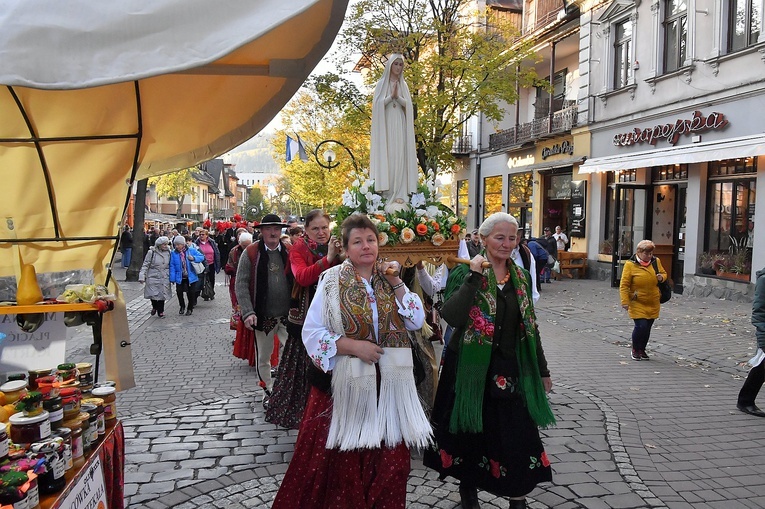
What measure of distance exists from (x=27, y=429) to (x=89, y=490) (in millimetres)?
461

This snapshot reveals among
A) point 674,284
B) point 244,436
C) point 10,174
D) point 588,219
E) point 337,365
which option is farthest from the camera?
point 588,219

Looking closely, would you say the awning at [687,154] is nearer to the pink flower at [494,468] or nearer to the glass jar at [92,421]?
the pink flower at [494,468]

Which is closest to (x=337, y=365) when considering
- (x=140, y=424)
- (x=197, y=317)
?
(x=140, y=424)

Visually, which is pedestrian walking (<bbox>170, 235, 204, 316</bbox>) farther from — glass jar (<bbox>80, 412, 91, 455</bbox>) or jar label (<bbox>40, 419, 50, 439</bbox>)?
jar label (<bbox>40, 419, 50, 439</bbox>)

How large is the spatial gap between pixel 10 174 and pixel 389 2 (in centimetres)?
1858

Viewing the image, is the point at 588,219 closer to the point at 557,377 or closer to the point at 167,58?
the point at 557,377

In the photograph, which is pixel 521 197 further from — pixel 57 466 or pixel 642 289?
pixel 57 466

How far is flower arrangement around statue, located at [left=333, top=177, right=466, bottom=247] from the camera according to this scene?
4730mm

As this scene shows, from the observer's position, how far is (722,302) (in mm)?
14312

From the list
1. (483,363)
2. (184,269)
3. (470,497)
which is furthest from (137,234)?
(483,363)

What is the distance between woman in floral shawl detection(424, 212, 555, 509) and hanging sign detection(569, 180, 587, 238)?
19.3 meters

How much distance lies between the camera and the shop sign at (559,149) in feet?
75.6

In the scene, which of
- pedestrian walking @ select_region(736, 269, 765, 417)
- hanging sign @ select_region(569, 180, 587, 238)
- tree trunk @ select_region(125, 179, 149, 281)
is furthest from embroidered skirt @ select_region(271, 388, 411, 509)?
hanging sign @ select_region(569, 180, 587, 238)

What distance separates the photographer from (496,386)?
362 cm
